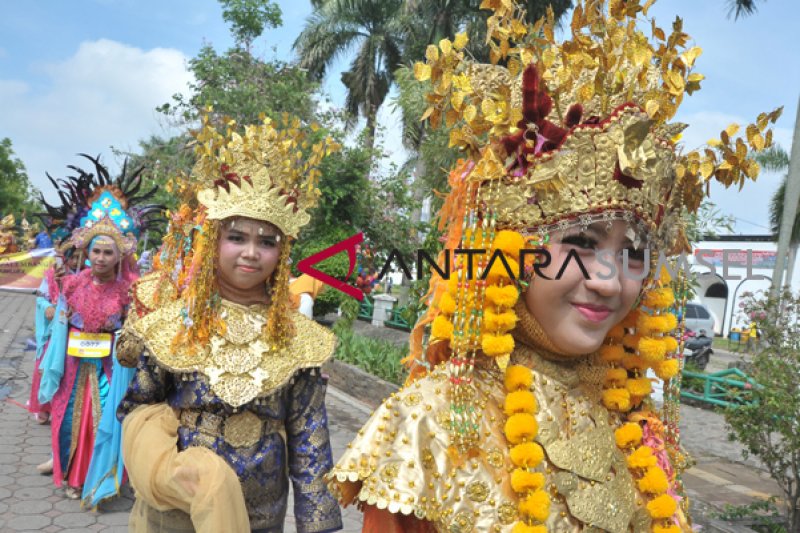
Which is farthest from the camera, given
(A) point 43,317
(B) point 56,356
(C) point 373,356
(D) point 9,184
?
(D) point 9,184

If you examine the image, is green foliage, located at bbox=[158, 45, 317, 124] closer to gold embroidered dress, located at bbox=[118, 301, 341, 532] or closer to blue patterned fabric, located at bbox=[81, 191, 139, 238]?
blue patterned fabric, located at bbox=[81, 191, 139, 238]

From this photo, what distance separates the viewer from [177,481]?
86.5 inches

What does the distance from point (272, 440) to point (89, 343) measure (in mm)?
2944

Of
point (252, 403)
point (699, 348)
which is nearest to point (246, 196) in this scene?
point (252, 403)

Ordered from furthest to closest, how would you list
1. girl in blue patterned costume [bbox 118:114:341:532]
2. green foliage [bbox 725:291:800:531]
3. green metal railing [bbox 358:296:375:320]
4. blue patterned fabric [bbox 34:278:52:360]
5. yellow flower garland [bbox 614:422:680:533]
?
green metal railing [bbox 358:296:375:320] → blue patterned fabric [bbox 34:278:52:360] → green foliage [bbox 725:291:800:531] → girl in blue patterned costume [bbox 118:114:341:532] → yellow flower garland [bbox 614:422:680:533]

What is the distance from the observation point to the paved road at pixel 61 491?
4375 mm

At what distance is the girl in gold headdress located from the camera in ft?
5.22

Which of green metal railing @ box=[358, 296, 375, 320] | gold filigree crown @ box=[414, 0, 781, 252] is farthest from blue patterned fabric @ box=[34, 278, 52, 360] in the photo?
green metal railing @ box=[358, 296, 375, 320]

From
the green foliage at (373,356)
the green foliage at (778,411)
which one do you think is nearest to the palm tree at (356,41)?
the green foliage at (373,356)

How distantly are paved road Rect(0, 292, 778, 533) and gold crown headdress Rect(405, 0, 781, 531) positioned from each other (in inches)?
133

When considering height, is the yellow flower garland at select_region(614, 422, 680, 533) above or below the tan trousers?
above

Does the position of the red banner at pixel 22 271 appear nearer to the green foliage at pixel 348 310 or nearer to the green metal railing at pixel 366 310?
the green foliage at pixel 348 310

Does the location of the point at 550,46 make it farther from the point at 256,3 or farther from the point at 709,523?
the point at 256,3

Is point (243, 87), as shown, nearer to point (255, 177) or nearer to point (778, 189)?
point (255, 177)
